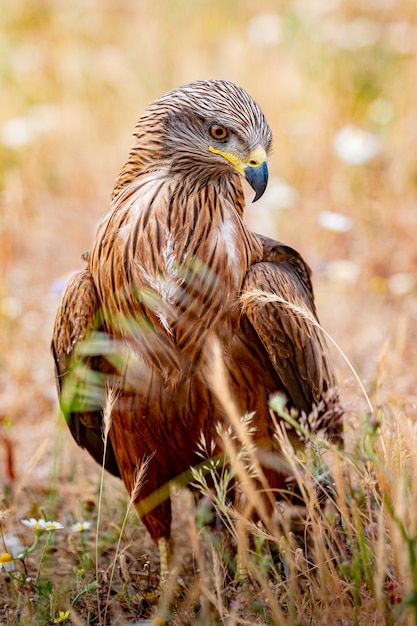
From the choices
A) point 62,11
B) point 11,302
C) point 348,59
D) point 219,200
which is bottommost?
point 219,200

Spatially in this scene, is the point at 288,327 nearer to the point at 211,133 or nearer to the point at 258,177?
the point at 258,177

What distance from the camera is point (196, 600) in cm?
303

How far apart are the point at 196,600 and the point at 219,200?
1428 mm

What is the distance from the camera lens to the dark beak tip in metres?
2.73

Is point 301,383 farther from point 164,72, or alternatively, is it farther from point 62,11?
point 62,11

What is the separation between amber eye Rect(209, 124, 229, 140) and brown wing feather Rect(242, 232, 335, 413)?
0.50 metres

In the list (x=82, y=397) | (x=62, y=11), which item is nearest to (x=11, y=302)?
(x=82, y=397)

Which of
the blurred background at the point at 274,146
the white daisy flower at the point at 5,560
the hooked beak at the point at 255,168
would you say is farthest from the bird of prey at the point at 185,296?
the blurred background at the point at 274,146

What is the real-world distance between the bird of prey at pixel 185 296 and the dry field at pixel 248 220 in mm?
343

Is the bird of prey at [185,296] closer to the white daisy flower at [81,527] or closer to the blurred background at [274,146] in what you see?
the white daisy flower at [81,527]

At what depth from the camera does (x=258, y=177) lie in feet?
9.00

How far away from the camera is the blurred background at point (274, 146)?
4871 millimetres

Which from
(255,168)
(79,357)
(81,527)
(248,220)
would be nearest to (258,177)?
(255,168)

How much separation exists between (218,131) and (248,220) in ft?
10.7
